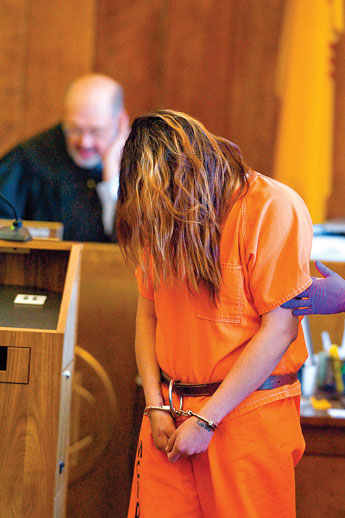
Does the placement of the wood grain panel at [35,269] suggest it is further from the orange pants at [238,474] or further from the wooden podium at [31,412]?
the orange pants at [238,474]

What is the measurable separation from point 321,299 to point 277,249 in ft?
0.47

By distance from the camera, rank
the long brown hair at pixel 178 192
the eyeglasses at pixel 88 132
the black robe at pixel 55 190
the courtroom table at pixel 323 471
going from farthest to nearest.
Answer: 1. the eyeglasses at pixel 88 132
2. the black robe at pixel 55 190
3. the courtroom table at pixel 323 471
4. the long brown hair at pixel 178 192

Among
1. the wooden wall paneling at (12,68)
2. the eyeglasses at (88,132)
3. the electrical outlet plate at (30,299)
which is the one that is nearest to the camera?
the electrical outlet plate at (30,299)

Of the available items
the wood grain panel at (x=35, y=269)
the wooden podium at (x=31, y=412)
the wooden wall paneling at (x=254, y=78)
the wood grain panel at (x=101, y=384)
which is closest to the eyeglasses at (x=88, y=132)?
the wooden wall paneling at (x=254, y=78)

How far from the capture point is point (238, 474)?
1218mm

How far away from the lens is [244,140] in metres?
3.72

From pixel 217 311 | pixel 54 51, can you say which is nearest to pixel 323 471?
pixel 217 311

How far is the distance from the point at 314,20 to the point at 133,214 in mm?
2813

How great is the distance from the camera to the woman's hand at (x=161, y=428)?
1.27 meters

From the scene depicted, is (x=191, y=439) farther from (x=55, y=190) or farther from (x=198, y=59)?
(x=198, y=59)

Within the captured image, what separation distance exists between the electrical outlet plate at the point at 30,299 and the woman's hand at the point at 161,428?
1.58ft

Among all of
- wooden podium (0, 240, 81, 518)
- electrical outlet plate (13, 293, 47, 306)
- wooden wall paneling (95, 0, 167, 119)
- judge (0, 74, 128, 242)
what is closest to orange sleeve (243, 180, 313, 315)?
wooden podium (0, 240, 81, 518)

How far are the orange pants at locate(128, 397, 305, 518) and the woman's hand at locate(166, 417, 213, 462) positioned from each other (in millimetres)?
32

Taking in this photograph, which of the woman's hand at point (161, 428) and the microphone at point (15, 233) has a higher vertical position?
the microphone at point (15, 233)
